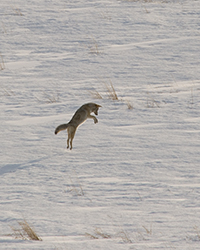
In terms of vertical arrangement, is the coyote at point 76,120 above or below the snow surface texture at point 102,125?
above

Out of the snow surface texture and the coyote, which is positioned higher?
the coyote

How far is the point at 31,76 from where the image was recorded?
8.31 meters

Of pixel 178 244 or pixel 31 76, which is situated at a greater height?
pixel 178 244

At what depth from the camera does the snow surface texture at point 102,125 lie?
3.68m

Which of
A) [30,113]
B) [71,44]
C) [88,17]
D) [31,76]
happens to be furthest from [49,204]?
[88,17]

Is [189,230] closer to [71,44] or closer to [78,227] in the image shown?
[78,227]

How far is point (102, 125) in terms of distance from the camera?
625 cm

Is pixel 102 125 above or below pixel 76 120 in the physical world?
below

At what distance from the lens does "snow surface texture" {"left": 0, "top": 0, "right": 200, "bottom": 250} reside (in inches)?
145

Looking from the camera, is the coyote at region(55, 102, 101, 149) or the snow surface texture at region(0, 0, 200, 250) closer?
the snow surface texture at region(0, 0, 200, 250)

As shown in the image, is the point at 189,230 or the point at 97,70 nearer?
the point at 189,230

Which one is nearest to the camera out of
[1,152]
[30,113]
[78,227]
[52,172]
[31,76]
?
[78,227]

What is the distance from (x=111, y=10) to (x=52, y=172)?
7.61 metres

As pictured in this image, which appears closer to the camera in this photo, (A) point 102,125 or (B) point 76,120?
(B) point 76,120
